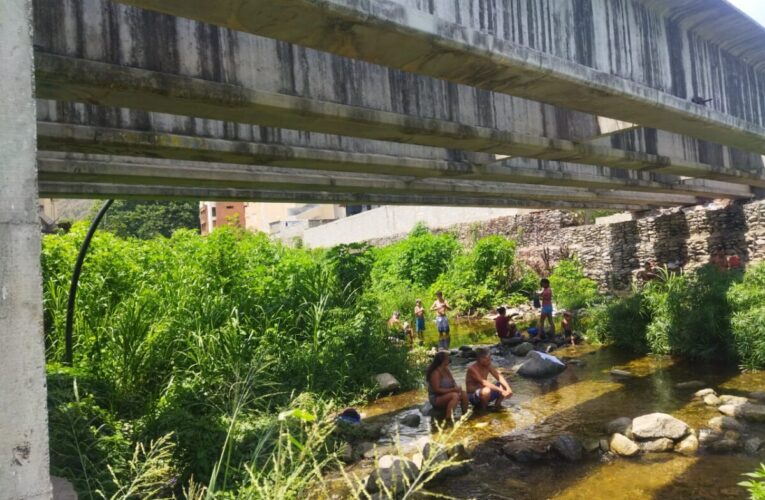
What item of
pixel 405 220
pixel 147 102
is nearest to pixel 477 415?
pixel 147 102

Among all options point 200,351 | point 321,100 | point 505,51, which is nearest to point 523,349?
point 200,351

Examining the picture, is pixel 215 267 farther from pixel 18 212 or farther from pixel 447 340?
pixel 18 212

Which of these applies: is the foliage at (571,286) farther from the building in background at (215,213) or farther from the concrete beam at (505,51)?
the building in background at (215,213)

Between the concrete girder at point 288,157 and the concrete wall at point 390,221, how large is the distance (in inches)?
563

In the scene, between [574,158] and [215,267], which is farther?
[215,267]

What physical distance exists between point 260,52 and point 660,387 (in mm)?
7783

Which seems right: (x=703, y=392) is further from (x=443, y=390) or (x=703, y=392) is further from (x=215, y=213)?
(x=215, y=213)

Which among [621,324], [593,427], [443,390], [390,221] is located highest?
[390,221]

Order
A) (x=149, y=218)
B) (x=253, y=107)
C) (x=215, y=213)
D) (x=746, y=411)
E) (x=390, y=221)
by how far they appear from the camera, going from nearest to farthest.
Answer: (x=253, y=107), (x=746, y=411), (x=390, y=221), (x=149, y=218), (x=215, y=213)

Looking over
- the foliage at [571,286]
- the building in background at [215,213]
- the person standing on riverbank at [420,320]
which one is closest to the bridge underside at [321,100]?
the person standing on riverbank at [420,320]

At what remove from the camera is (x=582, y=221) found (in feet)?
82.4

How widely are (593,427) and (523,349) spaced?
17.7 ft

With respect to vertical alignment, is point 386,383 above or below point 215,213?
below

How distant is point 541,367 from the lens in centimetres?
1024
